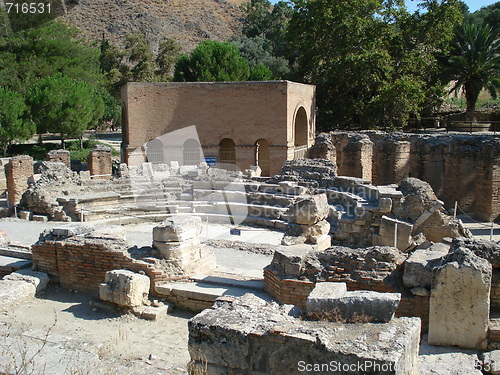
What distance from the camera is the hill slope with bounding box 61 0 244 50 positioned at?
62.1m

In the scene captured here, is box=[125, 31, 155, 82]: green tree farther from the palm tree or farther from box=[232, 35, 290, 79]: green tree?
the palm tree

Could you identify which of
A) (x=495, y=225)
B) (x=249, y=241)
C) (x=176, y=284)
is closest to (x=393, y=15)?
(x=495, y=225)

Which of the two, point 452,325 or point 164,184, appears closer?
point 452,325

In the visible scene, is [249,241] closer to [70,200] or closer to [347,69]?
[70,200]

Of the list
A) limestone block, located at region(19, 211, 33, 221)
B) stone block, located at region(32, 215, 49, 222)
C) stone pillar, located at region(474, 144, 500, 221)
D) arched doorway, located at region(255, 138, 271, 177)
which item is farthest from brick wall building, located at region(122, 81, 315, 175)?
stone block, located at region(32, 215, 49, 222)

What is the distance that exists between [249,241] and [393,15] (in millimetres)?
19432

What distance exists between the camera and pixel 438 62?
2825 cm

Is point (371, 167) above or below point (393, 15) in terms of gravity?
below

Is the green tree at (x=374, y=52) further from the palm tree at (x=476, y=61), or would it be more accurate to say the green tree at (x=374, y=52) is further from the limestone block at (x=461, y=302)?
the limestone block at (x=461, y=302)

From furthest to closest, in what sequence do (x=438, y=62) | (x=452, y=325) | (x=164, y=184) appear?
(x=438, y=62)
(x=164, y=184)
(x=452, y=325)

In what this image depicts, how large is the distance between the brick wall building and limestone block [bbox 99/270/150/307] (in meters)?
16.5

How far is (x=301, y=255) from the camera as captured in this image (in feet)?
22.5

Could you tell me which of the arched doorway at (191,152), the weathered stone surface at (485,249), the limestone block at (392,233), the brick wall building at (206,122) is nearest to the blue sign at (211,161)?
the brick wall building at (206,122)
